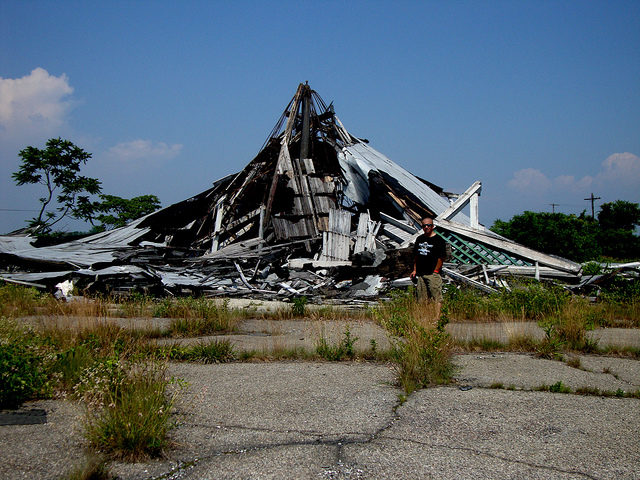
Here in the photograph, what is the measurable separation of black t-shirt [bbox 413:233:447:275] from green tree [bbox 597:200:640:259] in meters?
32.1

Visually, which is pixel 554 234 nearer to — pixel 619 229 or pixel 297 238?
pixel 619 229

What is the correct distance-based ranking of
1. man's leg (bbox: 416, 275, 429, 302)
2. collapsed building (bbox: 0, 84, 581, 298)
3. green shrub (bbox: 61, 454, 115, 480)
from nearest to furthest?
green shrub (bbox: 61, 454, 115, 480), man's leg (bbox: 416, 275, 429, 302), collapsed building (bbox: 0, 84, 581, 298)

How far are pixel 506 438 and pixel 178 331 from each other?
5.46 metres

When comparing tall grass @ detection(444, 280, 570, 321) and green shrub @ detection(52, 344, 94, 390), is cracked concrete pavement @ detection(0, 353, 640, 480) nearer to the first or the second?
green shrub @ detection(52, 344, 94, 390)

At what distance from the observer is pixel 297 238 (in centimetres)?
1689

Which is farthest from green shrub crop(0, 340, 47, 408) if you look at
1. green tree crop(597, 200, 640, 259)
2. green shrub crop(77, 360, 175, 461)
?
green tree crop(597, 200, 640, 259)

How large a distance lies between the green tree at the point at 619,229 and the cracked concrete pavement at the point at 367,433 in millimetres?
35633

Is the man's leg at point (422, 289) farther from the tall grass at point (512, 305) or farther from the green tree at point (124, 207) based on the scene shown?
the green tree at point (124, 207)

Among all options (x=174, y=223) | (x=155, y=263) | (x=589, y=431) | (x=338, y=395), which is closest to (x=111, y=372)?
(x=338, y=395)

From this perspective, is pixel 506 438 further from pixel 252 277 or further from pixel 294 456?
pixel 252 277

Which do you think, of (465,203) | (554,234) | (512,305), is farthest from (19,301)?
(554,234)

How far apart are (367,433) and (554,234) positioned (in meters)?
28.4

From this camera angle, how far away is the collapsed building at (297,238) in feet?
44.3

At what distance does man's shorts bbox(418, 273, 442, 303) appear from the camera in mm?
8516
